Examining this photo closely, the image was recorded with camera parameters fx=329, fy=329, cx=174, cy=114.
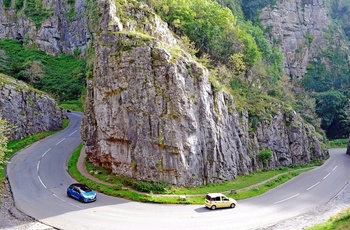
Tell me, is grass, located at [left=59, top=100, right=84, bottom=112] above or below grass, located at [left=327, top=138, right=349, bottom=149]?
above

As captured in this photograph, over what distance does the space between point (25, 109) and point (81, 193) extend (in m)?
25.8

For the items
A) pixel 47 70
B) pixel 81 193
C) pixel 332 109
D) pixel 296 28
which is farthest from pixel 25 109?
pixel 296 28

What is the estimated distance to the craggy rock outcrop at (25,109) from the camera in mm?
48500

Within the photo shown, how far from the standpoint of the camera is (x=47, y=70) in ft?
272

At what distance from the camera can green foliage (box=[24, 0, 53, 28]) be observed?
92000 mm

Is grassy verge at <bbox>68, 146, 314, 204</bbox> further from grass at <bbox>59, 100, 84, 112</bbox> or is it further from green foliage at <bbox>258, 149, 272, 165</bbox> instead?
grass at <bbox>59, 100, 84, 112</bbox>

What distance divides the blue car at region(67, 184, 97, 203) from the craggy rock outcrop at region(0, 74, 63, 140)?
1884 centimetres

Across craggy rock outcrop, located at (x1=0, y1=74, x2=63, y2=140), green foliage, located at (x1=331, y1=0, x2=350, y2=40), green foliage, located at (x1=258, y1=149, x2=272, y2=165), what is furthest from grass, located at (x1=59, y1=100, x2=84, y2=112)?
green foliage, located at (x1=331, y1=0, x2=350, y2=40)

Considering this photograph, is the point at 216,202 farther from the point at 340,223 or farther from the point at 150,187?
the point at 340,223

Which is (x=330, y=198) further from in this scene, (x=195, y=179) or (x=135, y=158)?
(x=135, y=158)

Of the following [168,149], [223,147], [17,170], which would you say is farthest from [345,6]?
[17,170]

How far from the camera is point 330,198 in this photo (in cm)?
3634

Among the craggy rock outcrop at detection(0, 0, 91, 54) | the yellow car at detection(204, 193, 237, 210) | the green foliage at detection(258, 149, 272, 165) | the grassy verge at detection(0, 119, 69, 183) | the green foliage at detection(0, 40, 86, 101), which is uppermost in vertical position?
the craggy rock outcrop at detection(0, 0, 91, 54)

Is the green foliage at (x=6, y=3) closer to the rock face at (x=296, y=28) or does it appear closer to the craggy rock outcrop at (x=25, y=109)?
the craggy rock outcrop at (x=25, y=109)
